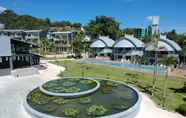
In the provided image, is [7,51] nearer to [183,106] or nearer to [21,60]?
[21,60]

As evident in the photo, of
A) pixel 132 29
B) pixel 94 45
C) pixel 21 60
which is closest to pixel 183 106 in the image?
pixel 21 60

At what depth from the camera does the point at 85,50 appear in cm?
7269

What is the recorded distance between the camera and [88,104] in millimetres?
19953

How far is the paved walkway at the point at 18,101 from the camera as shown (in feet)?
61.0

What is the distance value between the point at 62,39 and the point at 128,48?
3700cm

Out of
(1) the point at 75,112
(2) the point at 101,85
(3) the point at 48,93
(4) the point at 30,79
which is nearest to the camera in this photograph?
(1) the point at 75,112

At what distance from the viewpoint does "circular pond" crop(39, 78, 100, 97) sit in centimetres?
2229

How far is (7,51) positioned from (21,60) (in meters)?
8.65

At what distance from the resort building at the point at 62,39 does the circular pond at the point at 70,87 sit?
56911 millimetres

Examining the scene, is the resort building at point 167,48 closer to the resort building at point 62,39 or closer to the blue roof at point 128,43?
the blue roof at point 128,43

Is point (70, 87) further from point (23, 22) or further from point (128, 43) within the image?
point (23, 22)

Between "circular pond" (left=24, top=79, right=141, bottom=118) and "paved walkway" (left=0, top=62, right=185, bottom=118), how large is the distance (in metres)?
0.81

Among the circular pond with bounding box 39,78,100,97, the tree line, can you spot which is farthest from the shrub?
the tree line

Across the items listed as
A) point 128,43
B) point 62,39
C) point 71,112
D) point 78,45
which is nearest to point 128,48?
point 128,43
